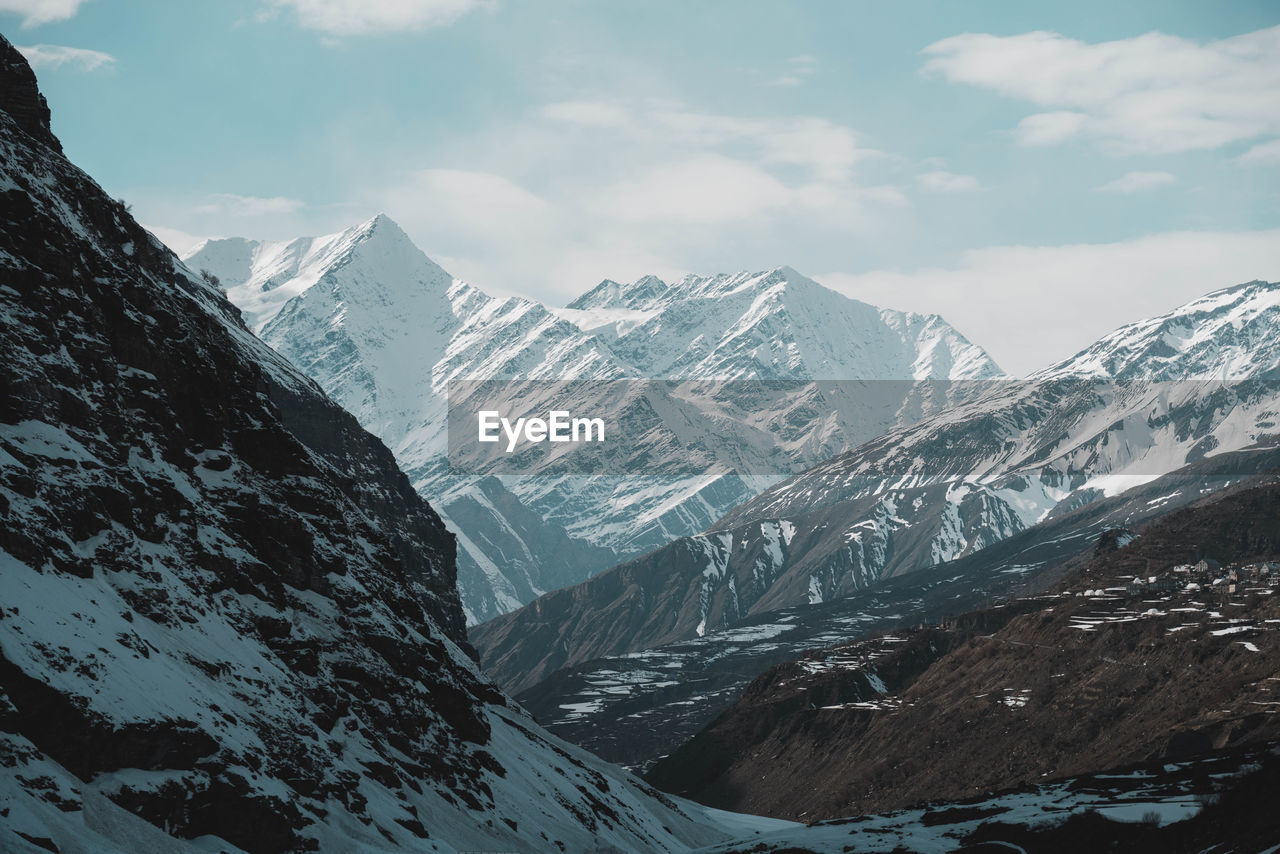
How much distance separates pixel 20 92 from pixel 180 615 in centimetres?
4291

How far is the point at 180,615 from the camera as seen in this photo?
206ft

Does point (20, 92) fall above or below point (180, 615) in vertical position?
above

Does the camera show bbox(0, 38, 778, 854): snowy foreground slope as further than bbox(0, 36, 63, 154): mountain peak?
No

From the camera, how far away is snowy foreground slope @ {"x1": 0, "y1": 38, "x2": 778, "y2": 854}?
49.4 m

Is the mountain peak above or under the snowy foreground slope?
above

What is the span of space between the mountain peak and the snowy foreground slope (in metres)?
0.16

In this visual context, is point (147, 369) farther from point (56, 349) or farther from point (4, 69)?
point (4, 69)

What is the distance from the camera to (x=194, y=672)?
59844 mm

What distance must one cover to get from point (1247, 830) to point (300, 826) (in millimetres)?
39935

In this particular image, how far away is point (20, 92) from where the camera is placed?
287 feet

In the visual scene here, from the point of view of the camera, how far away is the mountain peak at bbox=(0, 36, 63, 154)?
3413 inches

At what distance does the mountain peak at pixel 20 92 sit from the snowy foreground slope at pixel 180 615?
16cm

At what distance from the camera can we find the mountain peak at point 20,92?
86688 millimetres

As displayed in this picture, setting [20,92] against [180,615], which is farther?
[20,92]
